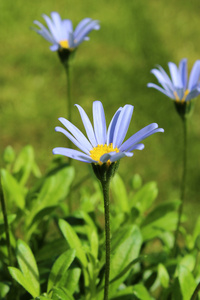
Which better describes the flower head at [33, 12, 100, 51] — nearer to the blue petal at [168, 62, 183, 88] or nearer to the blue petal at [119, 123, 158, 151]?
the blue petal at [168, 62, 183, 88]

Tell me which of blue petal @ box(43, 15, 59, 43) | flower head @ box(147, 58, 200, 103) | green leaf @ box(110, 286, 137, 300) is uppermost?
blue petal @ box(43, 15, 59, 43)

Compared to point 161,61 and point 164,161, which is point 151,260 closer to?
point 164,161

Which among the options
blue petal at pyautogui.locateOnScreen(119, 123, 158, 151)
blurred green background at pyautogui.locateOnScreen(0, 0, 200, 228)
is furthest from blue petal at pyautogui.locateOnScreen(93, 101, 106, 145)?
blurred green background at pyautogui.locateOnScreen(0, 0, 200, 228)

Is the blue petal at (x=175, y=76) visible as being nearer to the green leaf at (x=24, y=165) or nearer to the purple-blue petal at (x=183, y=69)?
the purple-blue petal at (x=183, y=69)

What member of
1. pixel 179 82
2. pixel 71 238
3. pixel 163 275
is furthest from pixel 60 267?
pixel 179 82

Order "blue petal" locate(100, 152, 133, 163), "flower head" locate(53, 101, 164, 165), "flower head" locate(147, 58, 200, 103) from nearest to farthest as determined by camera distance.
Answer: "blue petal" locate(100, 152, 133, 163) → "flower head" locate(53, 101, 164, 165) → "flower head" locate(147, 58, 200, 103)

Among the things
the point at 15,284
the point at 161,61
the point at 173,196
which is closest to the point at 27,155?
the point at 15,284

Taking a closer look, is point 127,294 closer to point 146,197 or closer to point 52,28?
point 146,197
